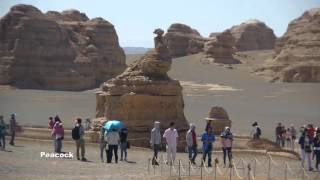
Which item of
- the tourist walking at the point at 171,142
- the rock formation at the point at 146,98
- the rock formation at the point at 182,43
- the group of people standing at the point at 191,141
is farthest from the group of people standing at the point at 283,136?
the rock formation at the point at 182,43

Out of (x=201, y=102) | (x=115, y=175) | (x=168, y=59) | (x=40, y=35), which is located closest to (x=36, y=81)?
(x=40, y=35)

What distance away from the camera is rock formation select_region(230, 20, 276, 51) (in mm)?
116750

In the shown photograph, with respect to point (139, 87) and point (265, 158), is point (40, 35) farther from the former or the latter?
point (265, 158)

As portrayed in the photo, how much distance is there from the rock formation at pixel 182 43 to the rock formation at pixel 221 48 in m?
8.55

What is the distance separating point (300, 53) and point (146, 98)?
56.5 m

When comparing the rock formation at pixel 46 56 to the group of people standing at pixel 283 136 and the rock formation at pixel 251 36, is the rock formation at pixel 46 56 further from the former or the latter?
the group of people standing at pixel 283 136

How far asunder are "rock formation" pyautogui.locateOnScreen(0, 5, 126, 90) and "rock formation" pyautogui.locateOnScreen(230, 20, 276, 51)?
140 ft

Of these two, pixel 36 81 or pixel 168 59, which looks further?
pixel 36 81

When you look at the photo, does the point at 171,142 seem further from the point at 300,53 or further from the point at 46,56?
the point at 300,53

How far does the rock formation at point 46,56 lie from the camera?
239 ft

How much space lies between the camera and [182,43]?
104 m

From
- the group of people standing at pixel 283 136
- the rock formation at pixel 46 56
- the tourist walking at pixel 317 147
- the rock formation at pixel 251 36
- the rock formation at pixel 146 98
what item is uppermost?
the rock formation at pixel 251 36

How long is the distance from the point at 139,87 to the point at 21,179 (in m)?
10.9

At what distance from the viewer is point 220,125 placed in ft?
102
